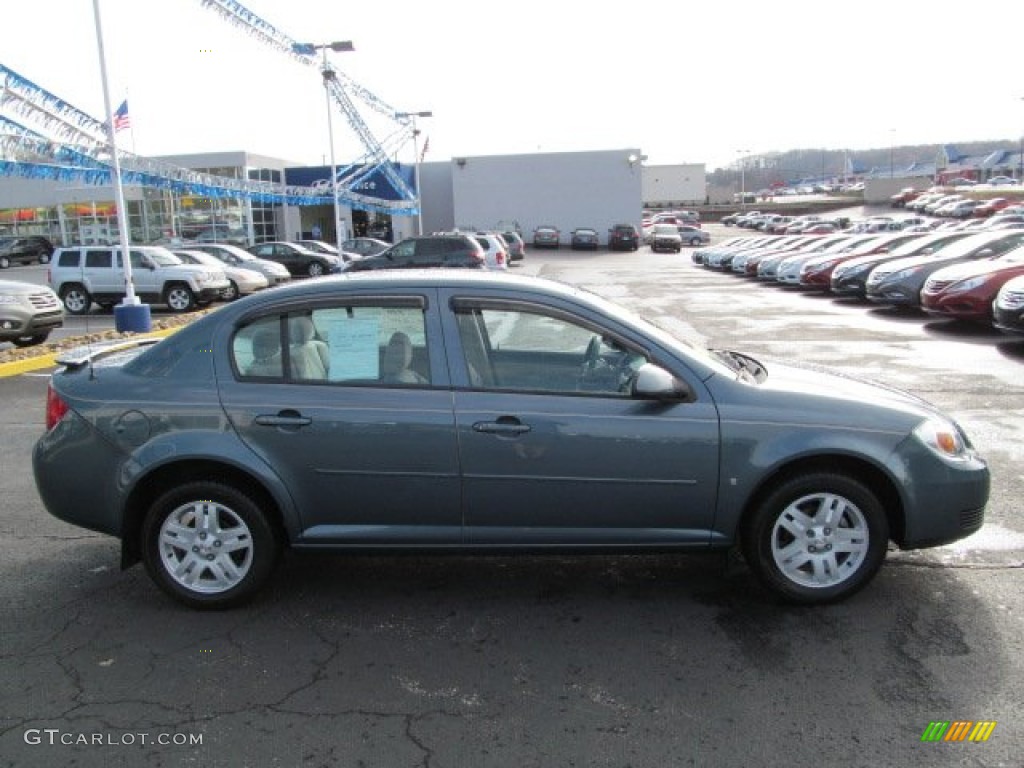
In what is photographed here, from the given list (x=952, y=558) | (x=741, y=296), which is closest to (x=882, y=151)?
(x=741, y=296)

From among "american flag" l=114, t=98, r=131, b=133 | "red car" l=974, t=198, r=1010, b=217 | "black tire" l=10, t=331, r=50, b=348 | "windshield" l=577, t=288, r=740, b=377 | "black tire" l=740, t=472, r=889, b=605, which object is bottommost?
"black tire" l=740, t=472, r=889, b=605

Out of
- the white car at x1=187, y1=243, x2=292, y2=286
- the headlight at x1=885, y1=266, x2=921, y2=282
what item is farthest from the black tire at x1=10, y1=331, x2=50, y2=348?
the headlight at x1=885, y1=266, x2=921, y2=282

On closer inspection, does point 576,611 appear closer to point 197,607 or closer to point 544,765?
point 544,765

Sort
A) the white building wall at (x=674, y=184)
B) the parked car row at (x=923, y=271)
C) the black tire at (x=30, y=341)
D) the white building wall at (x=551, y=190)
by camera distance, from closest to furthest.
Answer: the parked car row at (x=923, y=271) < the black tire at (x=30, y=341) < the white building wall at (x=551, y=190) < the white building wall at (x=674, y=184)

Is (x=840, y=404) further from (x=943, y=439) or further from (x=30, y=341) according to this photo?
(x=30, y=341)

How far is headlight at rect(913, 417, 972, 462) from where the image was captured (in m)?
3.94

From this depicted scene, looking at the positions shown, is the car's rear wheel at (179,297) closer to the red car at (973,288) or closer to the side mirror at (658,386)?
the red car at (973,288)

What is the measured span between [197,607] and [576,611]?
186cm

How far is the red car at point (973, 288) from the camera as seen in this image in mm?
13016

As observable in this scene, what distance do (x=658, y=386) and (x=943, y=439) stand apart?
4.89 ft

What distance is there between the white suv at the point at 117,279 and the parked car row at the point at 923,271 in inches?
612

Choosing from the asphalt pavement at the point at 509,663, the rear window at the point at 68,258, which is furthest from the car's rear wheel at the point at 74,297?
the asphalt pavement at the point at 509,663

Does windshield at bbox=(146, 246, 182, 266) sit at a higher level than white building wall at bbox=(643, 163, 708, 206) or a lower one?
lower

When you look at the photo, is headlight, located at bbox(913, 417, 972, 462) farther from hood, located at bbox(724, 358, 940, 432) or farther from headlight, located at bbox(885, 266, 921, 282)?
headlight, located at bbox(885, 266, 921, 282)
